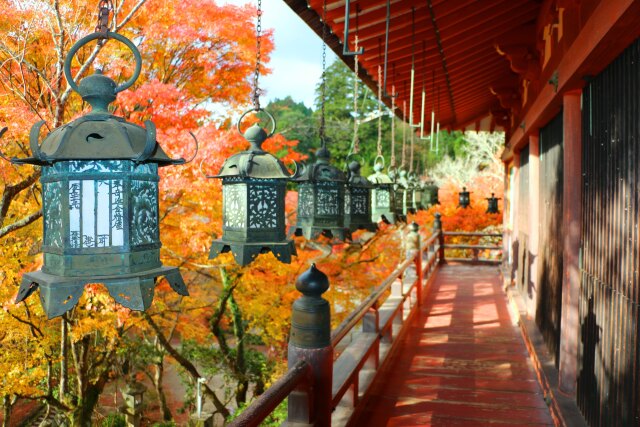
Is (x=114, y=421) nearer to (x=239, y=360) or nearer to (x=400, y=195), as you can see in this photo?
(x=239, y=360)

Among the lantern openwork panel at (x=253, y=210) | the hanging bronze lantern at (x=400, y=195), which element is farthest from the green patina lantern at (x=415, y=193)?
the lantern openwork panel at (x=253, y=210)

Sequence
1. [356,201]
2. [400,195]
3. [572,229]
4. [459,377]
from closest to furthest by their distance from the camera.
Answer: [356,201] → [572,229] → [459,377] → [400,195]

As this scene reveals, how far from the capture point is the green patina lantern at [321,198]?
11.3 ft

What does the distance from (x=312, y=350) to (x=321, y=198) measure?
100 cm

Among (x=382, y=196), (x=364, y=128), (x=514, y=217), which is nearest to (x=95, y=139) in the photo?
(x=382, y=196)

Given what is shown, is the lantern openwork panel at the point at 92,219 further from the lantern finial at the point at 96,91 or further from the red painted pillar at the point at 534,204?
the red painted pillar at the point at 534,204

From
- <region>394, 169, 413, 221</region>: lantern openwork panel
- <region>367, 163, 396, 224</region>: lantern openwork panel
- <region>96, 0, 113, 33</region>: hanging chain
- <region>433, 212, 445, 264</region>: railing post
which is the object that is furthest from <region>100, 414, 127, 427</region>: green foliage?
<region>96, 0, 113, 33</region>: hanging chain

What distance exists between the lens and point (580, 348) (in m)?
4.00

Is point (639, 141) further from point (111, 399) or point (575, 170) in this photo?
point (111, 399)

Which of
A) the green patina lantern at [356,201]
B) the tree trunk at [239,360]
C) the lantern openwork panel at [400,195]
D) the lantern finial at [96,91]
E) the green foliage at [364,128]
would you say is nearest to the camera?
the lantern finial at [96,91]

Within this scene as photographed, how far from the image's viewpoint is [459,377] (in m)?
5.57

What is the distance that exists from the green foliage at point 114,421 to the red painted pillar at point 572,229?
11274 millimetres

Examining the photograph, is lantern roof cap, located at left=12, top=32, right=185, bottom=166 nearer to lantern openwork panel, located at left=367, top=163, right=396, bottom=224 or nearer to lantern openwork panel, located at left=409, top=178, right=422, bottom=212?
lantern openwork panel, located at left=367, top=163, right=396, bottom=224

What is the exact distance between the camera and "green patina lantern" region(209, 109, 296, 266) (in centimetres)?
277
